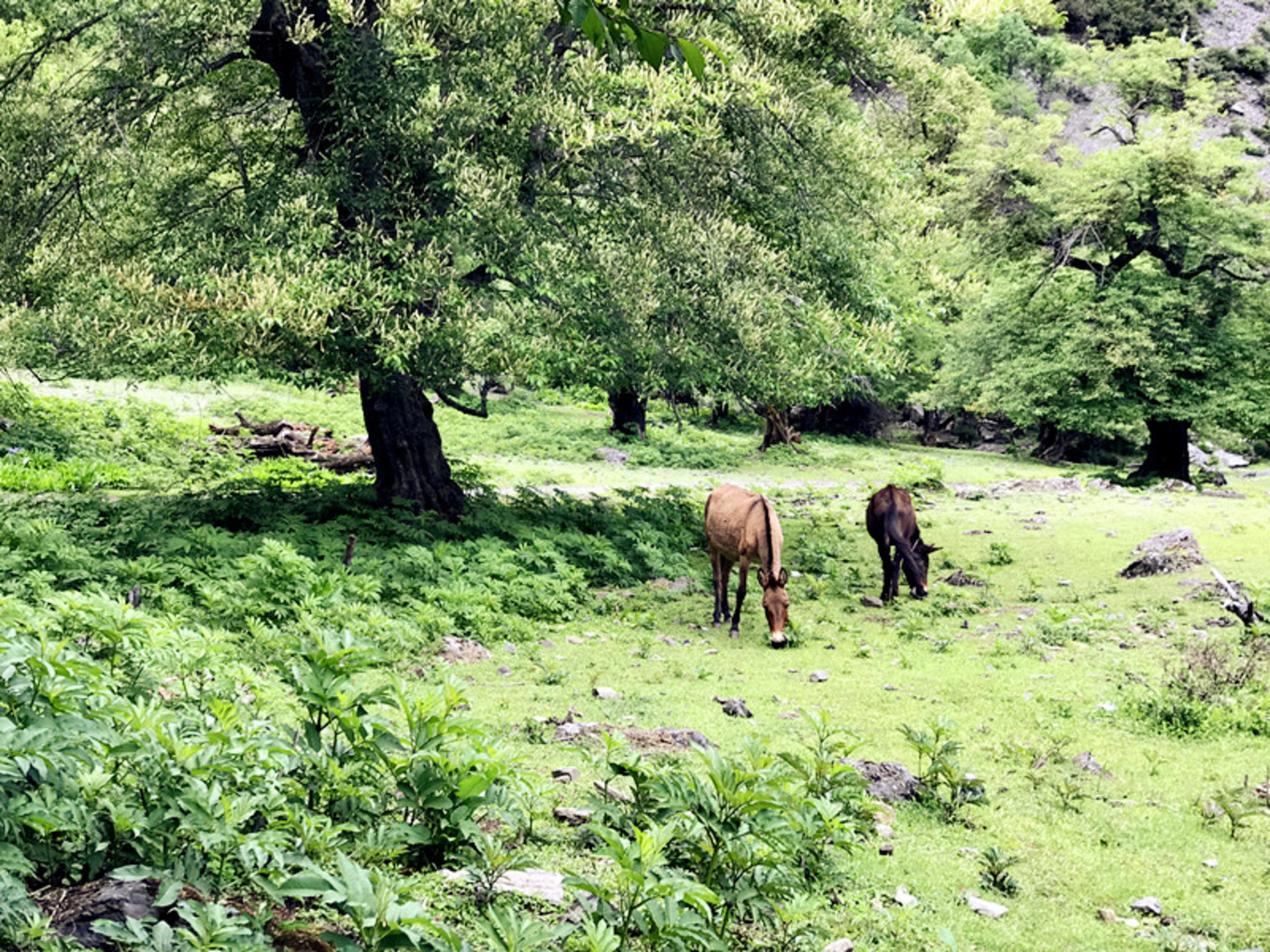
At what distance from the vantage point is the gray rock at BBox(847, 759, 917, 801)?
274 inches

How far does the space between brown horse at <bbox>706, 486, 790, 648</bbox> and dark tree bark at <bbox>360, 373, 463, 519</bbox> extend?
14.4 feet

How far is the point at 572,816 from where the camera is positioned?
5594 millimetres

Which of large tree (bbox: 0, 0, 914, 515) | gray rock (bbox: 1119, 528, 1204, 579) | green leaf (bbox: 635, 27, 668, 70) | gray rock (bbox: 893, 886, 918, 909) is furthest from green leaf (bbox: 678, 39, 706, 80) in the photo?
gray rock (bbox: 1119, 528, 1204, 579)

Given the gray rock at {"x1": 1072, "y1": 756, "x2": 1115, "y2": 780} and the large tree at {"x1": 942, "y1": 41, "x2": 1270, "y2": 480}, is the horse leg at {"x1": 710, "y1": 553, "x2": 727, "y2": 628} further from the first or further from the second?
the large tree at {"x1": 942, "y1": 41, "x2": 1270, "y2": 480}

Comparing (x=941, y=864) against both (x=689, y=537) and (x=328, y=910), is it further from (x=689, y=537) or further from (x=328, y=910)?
(x=689, y=537)

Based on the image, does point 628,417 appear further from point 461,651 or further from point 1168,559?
point 461,651

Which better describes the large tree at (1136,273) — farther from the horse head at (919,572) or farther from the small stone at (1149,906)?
the small stone at (1149,906)

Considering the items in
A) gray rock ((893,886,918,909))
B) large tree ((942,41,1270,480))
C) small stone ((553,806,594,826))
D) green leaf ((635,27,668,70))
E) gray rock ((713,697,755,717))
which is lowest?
gray rock ((713,697,755,717))

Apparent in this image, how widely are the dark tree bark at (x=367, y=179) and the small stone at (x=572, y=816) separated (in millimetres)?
8371

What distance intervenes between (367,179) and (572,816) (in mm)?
11029

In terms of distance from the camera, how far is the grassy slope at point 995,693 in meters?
5.56

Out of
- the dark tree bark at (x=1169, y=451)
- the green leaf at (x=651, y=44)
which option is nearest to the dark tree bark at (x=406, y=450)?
the green leaf at (x=651, y=44)

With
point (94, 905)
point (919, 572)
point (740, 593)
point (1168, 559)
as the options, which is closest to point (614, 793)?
point (94, 905)

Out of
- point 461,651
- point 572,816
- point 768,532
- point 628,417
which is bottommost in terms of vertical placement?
point 461,651
